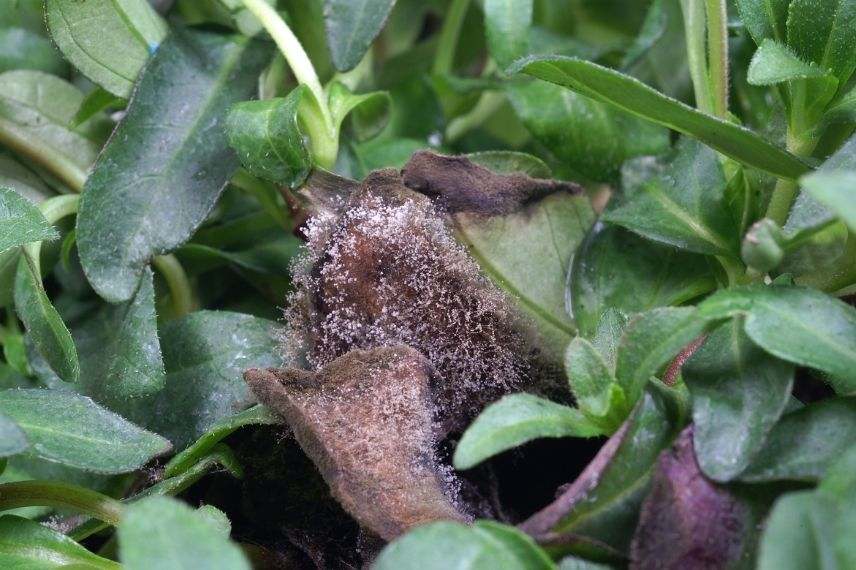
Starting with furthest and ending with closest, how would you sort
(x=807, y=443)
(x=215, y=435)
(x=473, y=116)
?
(x=473, y=116) < (x=215, y=435) < (x=807, y=443)

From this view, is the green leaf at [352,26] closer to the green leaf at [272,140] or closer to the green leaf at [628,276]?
the green leaf at [272,140]

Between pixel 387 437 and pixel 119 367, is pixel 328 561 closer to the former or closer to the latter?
pixel 387 437

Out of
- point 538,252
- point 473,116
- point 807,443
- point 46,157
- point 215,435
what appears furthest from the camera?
point 473,116

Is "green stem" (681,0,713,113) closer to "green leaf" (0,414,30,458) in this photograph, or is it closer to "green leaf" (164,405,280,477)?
"green leaf" (164,405,280,477)

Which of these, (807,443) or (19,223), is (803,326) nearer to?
(807,443)

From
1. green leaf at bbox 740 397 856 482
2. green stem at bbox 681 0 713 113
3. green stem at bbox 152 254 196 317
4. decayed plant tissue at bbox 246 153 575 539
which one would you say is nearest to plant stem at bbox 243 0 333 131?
decayed plant tissue at bbox 246 153 575 539

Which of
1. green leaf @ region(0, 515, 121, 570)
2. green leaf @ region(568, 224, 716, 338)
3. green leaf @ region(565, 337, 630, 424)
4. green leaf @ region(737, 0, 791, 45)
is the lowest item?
green leaf @ region(0, 515, 121, 570)

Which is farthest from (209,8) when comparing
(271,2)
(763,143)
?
(763,143)

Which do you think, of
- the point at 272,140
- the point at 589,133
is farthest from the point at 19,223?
the point at 589,133
